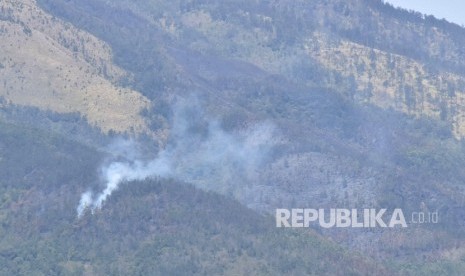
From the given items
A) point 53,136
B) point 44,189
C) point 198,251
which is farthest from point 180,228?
point 53,136

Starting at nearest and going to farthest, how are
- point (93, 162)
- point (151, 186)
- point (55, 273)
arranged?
1. point (55, 273)
2. point (151, 186)
3. point (93, 162)

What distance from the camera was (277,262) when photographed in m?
166

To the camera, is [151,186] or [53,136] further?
[53,136]

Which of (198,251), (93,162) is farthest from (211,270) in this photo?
(93,162)

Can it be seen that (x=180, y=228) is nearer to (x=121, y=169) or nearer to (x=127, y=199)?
(x=127, y=199)

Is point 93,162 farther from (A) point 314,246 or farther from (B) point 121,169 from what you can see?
(A) point 314,246

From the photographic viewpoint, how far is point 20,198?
17675 cm

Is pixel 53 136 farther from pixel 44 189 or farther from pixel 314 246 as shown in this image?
pixel 314 246

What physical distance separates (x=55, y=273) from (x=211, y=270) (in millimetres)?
12232

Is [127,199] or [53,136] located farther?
[53,136]

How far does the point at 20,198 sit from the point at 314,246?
25639 mm

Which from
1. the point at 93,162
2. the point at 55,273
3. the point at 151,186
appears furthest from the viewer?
the point at 93,162

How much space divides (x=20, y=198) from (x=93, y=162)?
11115 millimetres

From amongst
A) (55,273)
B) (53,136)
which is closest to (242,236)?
(55,273)
